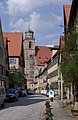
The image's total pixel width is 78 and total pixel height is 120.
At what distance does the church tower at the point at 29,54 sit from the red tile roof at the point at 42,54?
9.48 feet

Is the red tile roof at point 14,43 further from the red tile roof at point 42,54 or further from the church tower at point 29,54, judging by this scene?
the red tile roof at point 42,54

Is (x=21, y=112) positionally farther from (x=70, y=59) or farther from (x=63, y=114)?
(x=70, y=59)

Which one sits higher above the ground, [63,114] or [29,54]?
[29,54]

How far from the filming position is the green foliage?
2198 cm

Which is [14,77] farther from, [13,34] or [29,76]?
[29,76]

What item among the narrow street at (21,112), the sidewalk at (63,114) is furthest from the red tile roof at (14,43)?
the sidewalk at (63,114)

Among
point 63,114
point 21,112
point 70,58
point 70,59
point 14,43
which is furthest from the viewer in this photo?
point 14,43

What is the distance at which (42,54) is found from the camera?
509 feet

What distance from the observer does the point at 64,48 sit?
81.7 ft

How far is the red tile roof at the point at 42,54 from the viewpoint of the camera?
151625 mm

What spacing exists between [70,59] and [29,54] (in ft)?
419

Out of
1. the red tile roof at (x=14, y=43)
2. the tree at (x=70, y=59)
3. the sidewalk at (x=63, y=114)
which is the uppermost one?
the red tile roof at (x=14, y=43)

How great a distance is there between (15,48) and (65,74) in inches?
3052

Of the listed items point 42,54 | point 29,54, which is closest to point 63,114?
point 29,54
